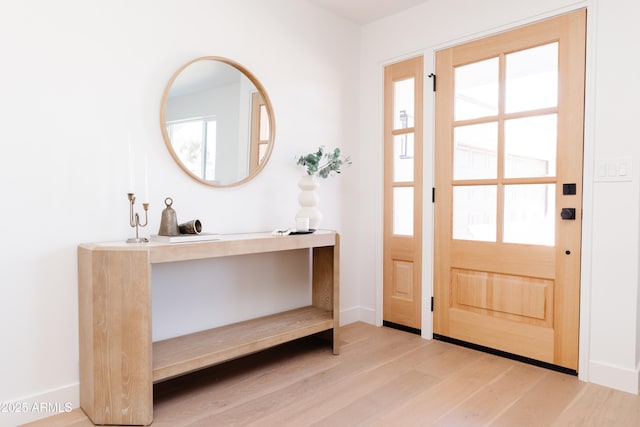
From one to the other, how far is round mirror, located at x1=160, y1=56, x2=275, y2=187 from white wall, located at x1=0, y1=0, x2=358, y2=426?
6cm

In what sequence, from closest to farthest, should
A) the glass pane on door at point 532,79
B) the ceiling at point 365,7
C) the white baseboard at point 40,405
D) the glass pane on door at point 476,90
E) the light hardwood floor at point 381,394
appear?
1. the white baseboard at point 40,405
2. the light hardwood floor at point 381,394
3. the glass pane on door at point 532,79
4. the glass pane on door at point 476,90
5. the ceiling at point 365,7

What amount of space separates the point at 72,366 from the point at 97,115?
4.06 ft

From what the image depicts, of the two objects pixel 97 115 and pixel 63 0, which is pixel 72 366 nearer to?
pixel 97 115

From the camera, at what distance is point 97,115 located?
199 centimetres

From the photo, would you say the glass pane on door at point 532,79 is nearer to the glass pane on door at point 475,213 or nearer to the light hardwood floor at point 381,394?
the glass pane on door at point 475,213

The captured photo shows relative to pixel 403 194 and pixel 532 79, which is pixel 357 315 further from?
pixel 532 79

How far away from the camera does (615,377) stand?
2.18 m

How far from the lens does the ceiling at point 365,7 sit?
2.99 meters

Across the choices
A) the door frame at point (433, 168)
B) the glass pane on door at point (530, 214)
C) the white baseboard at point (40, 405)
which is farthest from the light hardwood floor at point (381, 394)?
the glass pane on door at point (530, 214)

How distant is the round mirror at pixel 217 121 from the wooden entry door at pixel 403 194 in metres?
1.06

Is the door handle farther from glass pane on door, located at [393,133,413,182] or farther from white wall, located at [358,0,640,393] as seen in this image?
glass pane on door, located at [393,133,413,182]

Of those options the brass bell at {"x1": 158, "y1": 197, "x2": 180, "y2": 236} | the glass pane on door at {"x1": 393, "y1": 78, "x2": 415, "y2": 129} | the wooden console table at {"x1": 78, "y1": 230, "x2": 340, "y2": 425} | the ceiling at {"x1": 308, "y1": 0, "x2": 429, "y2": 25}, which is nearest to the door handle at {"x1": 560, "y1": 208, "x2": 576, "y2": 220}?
A: the glass pane on door at {"x1": 393, "y1": 78, "x2": 415, "y2": 129}

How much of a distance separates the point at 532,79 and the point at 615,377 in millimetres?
1796

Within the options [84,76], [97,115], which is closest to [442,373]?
[97,115]
